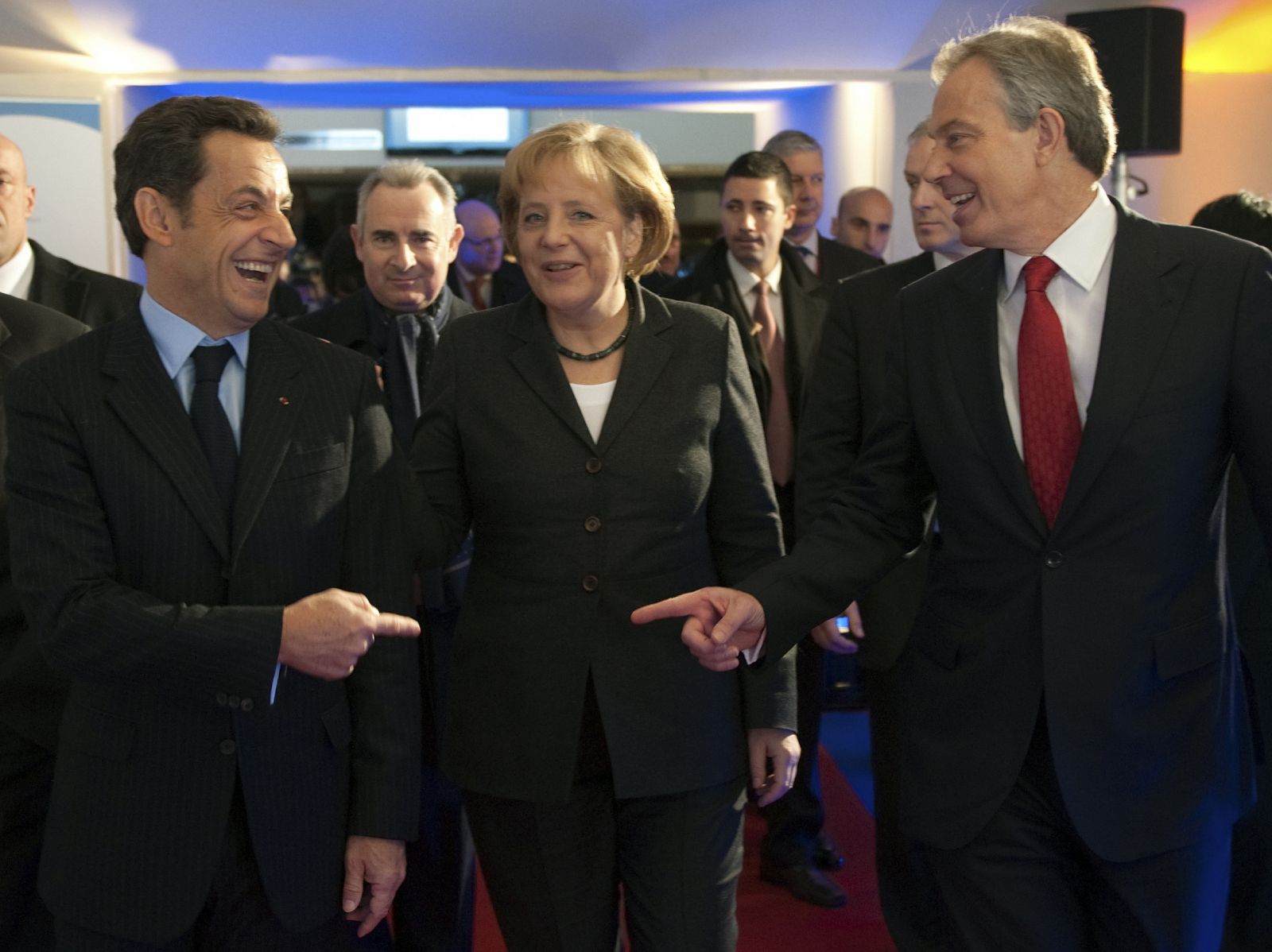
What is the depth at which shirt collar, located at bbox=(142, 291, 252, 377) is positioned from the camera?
198 cm

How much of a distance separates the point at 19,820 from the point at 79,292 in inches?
67.1

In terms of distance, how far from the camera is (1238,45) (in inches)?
275

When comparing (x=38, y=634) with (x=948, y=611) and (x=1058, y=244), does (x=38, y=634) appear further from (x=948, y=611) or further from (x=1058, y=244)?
(x=1058, y=244)

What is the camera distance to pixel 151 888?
6.21 feet

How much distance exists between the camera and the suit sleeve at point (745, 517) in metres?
2.41

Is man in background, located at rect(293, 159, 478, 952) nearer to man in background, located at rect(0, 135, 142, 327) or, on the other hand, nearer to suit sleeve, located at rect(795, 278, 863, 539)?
man in background, located at rect(0, 135, 142, 327)

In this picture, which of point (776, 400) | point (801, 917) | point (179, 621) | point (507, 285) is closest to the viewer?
point (179, 621)

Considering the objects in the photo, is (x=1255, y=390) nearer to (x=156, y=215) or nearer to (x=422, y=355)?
(x=156, y=215)

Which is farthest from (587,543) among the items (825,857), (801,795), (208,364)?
(825,857)

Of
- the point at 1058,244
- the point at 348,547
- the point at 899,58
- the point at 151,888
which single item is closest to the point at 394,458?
the point at 348,547

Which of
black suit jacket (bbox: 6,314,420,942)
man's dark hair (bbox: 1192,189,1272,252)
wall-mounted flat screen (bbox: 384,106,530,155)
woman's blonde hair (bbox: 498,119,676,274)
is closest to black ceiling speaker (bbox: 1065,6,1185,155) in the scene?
man's dark hair (bbox: 1192,189,1272,252)

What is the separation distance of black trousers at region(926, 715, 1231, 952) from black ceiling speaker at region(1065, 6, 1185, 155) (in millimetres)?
5085

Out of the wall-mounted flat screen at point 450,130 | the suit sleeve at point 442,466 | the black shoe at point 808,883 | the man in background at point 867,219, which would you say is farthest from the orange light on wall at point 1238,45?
the wall-mounted flat screen at point 450,130

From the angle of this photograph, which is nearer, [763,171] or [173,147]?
[173,147]
